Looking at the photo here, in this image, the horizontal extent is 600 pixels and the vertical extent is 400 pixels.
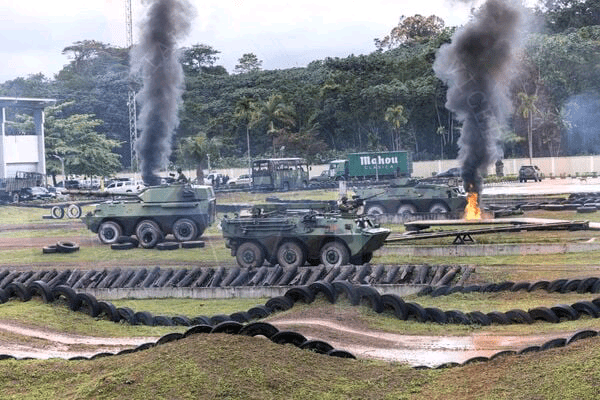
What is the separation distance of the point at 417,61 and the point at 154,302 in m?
50.8

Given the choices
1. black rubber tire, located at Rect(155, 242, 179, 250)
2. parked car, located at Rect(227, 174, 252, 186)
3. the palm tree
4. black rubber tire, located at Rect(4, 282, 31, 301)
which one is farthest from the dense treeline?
black rubber tire, located at Rect(4, 282, 31, 301)

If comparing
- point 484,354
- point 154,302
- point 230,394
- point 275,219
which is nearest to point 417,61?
point 275,219

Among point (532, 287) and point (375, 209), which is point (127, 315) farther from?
point (375, 209)

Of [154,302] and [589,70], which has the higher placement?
[589,70]

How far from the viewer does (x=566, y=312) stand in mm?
17891

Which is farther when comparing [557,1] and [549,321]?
[557,1]

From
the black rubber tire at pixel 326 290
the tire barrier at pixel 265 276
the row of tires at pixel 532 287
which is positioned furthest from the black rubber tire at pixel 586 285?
the black rubber tire at pixel 326 290

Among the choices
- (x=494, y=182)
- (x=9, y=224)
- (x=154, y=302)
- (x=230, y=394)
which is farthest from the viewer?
(x=494, y=182)

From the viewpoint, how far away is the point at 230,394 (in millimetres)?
11102

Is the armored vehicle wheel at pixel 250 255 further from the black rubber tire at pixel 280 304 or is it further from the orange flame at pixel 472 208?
the orange flame at pixel 472 208

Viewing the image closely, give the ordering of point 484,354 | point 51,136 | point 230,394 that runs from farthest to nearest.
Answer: point 51,136
point 484,354
point 230,394

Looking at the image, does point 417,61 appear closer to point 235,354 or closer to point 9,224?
point 9,224

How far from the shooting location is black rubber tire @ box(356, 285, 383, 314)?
1856 centimetres

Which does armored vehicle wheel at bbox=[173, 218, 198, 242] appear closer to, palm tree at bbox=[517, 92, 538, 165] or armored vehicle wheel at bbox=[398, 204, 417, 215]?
armored vehicle wheel at bbox=[398, 204, 417, 215]
